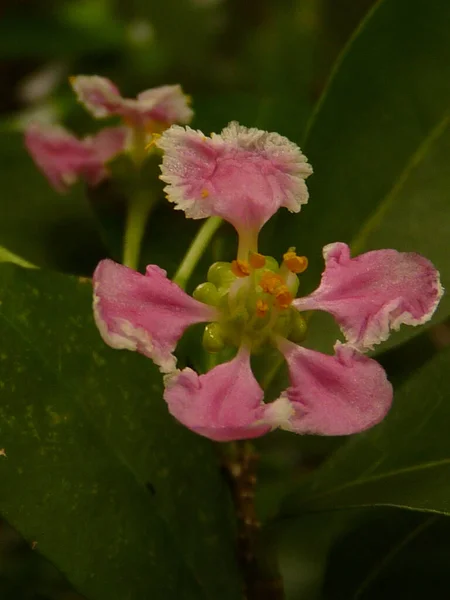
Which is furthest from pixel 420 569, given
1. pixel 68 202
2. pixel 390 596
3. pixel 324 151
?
pixel 68 202

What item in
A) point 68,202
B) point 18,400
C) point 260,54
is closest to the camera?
point 18,400

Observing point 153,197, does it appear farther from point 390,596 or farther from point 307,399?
point 390,596

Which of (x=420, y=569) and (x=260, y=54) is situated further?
(x=260, y=54)

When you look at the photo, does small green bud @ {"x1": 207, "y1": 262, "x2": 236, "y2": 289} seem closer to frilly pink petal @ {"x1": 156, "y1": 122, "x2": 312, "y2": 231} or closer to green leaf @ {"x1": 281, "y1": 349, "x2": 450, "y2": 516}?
frilly pink petal @ {"x1": 156, "y1": 122, "x2": 312, "y2": 231}

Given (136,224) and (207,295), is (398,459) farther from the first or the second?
(136,224)

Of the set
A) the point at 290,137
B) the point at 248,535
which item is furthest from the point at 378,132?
the point at 248,535

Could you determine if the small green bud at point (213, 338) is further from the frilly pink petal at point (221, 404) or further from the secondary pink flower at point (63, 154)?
→ the secondary pink flower at point (63, 154)

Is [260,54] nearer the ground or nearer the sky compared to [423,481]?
nearer the ground

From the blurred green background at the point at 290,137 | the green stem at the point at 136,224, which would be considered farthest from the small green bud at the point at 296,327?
the green stem at the point at 136,224
